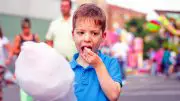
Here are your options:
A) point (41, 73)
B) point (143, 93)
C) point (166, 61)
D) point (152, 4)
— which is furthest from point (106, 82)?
point (166, 61)

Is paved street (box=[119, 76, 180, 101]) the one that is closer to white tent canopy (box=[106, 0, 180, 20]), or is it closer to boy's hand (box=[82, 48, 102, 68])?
white tent canopy (box=[106, 0, 180, 20])

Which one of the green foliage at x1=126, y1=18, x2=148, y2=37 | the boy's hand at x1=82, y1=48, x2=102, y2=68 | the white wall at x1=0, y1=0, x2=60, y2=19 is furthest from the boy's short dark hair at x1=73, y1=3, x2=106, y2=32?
the green foliage at x1=126, y1=18, x2=148, y2=37

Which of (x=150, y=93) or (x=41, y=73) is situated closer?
(x=41, y=73)

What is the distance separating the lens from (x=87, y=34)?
273 centimetres

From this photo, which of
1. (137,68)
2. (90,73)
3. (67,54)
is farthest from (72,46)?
(137,68)

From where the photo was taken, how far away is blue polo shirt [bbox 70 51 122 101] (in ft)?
9.12

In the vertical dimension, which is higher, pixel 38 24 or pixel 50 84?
pixel 50 84

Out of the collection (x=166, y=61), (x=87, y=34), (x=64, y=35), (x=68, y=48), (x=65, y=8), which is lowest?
(x=166, y=61)

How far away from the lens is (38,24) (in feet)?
64.8

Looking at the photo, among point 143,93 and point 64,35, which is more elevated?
point 64,35

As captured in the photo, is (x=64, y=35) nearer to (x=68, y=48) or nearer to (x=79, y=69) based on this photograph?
(x=68, y=48)

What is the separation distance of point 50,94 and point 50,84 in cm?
5

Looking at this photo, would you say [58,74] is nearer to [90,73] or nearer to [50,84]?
[50,84]

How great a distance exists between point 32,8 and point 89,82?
649 inches
